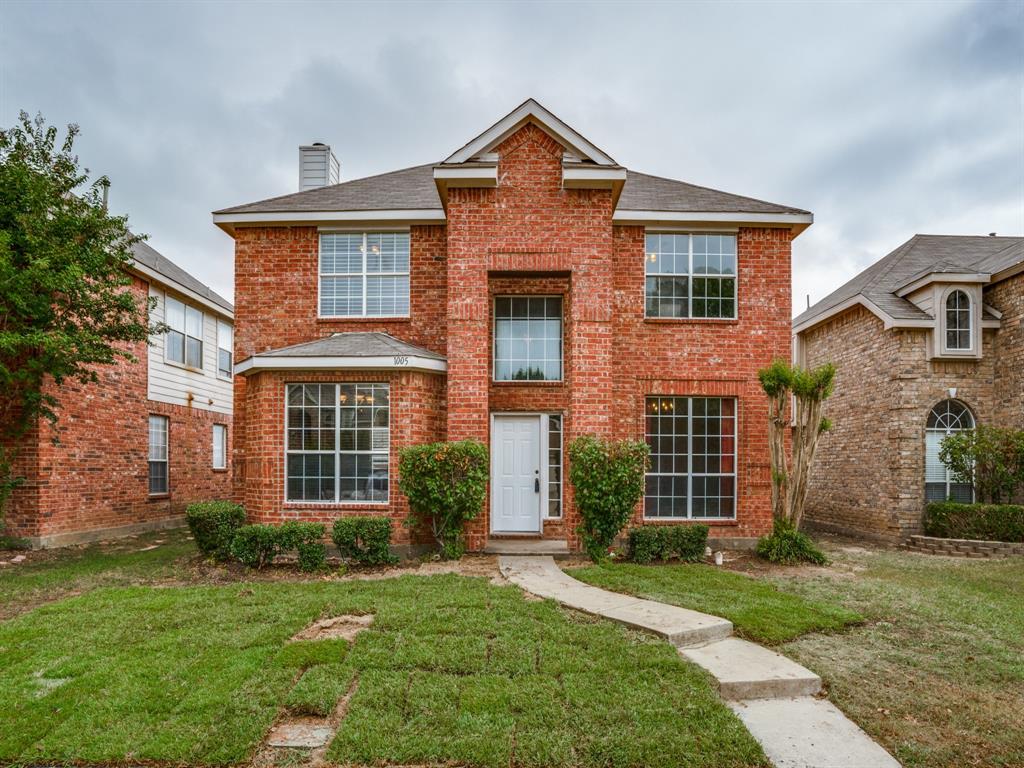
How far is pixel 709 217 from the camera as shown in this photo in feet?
35.9

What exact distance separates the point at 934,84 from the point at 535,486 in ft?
42.6

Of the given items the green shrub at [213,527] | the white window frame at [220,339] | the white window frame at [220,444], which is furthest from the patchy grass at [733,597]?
the white window frame at [220,339]

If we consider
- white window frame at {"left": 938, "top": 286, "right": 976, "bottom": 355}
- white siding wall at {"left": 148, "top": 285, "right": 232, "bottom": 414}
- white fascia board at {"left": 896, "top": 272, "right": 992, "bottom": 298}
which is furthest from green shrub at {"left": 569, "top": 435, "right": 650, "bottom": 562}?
white siding wall at {"left": 148, "top": 285, "right": 232, "bottom": 414}

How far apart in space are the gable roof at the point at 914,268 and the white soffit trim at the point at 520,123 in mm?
7800

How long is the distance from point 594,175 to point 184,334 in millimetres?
12525

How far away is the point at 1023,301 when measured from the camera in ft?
39.2

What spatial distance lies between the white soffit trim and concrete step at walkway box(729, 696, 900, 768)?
8.60 meters

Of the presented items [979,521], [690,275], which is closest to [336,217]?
[690,275]

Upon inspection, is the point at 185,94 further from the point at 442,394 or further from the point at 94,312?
the point at 442,394

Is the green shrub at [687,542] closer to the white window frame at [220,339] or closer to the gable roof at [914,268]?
the gable roof at [914,268]

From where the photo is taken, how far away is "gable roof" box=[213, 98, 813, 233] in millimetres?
10172

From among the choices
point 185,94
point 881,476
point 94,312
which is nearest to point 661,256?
point 881,476

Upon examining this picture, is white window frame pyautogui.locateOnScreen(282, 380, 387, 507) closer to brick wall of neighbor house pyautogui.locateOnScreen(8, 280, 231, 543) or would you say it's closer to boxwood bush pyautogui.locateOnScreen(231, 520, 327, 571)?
boxwood bush pyautogui.locateOnScreen(231, 520, 327, 571)

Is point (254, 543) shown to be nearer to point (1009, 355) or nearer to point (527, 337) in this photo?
point (527, 337)
